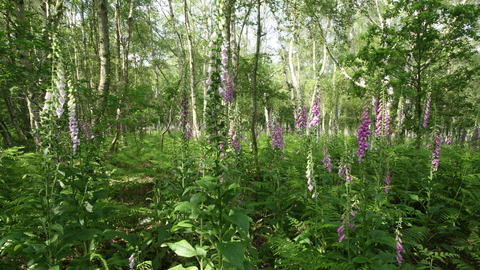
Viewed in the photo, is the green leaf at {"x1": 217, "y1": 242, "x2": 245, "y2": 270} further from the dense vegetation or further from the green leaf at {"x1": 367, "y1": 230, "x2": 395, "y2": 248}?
the green leaf at {"x1": 367, "y1": 230, "x2": 395, "y2": 248}

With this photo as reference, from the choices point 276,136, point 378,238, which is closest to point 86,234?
point 378,238

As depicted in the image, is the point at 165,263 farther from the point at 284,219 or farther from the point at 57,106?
the point at 57,106

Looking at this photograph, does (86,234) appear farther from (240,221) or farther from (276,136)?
(276,136)

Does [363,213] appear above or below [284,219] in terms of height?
above

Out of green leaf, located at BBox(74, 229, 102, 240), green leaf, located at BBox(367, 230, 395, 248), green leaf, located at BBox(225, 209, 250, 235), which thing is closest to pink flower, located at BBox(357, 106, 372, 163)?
green leaf, located at BBox(367, 230, 395, 248)

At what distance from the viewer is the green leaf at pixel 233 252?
1.74m

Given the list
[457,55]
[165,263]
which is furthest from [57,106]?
[457,55]

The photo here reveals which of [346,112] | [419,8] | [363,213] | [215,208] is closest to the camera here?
[215,208]

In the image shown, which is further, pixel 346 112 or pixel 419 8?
pixel 346 112

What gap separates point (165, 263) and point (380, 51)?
27.2 ft

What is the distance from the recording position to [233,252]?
72.4 inches

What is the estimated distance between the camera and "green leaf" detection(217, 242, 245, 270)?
68.6 inches

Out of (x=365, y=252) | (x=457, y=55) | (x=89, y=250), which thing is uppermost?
(x=457, y=55)

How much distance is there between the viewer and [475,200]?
359cm
